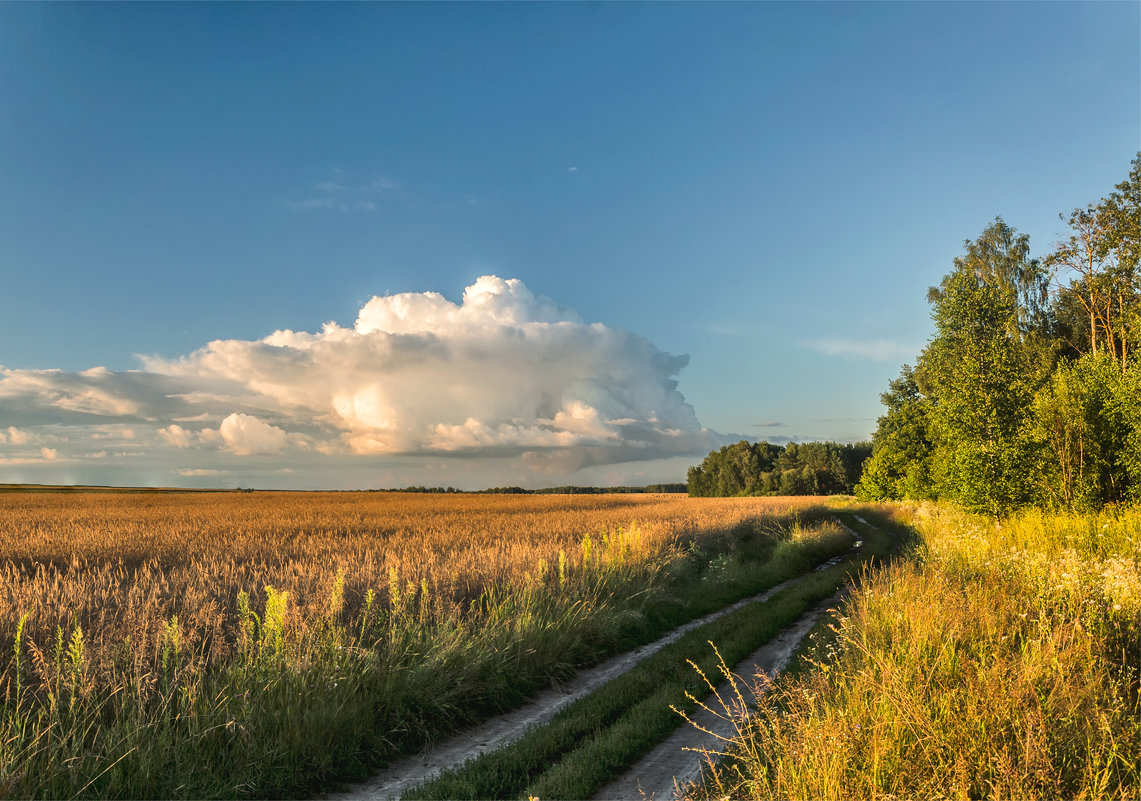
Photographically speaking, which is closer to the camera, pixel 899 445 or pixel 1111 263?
pixel 1111 263

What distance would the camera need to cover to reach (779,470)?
11700 centimetres

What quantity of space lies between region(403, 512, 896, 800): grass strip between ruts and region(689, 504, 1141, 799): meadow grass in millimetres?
1079

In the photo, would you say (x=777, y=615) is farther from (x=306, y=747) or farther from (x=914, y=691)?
(x=306, y=747)

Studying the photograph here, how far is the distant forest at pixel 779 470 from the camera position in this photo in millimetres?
109125

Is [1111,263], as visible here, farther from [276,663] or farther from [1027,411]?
[276,663]

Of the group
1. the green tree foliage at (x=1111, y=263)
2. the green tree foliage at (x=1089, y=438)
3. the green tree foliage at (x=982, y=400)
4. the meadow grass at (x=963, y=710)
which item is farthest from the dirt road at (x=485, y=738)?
the green tree foliage at (x=1111, y=263)

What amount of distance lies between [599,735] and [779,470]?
4618 inches

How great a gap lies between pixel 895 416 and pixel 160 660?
182 feet

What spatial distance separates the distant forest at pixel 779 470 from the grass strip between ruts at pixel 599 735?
103m

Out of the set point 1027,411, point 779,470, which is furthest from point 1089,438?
point 779,470

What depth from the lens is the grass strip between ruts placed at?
5996 mm

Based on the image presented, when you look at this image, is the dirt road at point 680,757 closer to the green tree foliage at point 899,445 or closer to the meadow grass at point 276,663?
the meadow grass at point 276,663

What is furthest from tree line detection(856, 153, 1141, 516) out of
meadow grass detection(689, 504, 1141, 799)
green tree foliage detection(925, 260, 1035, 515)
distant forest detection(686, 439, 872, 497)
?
distant forest detection(686, 439, 872, 497)

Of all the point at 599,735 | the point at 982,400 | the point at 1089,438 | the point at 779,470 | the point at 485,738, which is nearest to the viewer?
the point at 599,735
